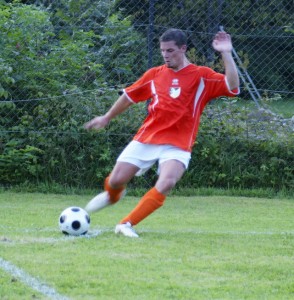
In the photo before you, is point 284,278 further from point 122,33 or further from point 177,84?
point 122,33

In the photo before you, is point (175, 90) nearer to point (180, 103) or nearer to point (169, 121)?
point (180, 103)

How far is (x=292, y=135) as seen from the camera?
1079 cm

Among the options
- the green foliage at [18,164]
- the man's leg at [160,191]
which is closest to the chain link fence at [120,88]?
the green foliage at [18,164]

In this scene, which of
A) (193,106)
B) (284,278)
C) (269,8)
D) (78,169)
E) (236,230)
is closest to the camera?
(284,278)

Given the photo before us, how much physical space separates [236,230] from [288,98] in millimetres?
4062

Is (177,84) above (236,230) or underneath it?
above

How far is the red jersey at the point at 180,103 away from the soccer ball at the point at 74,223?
2.80 ft

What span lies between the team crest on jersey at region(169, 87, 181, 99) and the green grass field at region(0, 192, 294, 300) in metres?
1.17

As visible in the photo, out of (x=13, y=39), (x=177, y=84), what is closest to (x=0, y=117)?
(x=13, y=39)

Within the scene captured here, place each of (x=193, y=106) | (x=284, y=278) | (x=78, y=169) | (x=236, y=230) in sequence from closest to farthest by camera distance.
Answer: (x=284, y=278)
(x=193, y=106)
(x=236, y=230)
(x=78, y=169)

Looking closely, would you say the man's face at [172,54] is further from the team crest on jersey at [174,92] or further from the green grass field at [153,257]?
the green grass field at [153,257]

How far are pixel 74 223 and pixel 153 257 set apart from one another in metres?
1.12

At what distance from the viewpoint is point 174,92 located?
23.0 feet

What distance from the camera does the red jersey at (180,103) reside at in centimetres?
695
